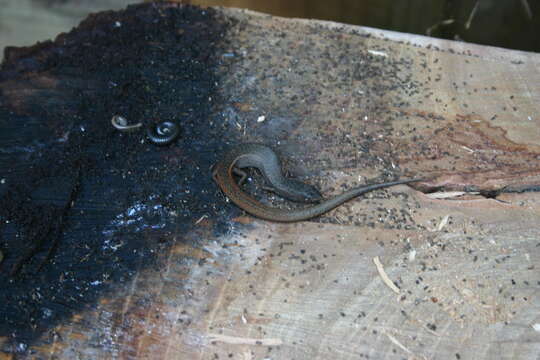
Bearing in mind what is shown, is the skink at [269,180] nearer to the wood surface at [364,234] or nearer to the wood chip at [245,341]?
the wood surface at [364,234]

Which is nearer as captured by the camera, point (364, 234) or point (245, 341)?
point (245, 341)

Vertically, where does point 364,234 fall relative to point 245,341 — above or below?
above

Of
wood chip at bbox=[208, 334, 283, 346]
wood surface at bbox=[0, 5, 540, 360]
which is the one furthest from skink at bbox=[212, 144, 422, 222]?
wood chip at bbox=[208, 334, 283, 346]

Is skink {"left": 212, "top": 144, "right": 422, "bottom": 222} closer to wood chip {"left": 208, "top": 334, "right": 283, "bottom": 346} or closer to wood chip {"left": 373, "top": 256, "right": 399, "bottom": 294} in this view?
wood chip {"left": 373, "top": 256, "right": 399, "bottom": 294}

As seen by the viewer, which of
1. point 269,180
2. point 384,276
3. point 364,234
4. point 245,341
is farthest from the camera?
point 269,180

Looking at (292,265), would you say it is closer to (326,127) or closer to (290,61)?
(326,127)

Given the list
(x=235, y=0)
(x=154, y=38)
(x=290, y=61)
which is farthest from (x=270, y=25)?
(x=235, y=0)

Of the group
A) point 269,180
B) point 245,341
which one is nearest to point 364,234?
point 269,180

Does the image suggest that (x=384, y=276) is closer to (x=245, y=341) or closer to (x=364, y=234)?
(x=364, y=234)

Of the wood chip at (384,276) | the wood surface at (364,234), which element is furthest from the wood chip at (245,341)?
the wood chip at (384,276)
